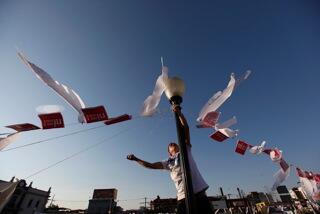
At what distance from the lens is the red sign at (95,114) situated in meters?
2.86

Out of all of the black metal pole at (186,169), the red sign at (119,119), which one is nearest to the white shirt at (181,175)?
the black metal pole at (186,169)

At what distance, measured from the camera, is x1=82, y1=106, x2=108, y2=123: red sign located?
9.37 feet

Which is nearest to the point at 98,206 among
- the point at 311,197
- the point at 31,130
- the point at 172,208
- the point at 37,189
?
the point at 37,189

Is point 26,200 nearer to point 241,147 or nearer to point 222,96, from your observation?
point 241,147

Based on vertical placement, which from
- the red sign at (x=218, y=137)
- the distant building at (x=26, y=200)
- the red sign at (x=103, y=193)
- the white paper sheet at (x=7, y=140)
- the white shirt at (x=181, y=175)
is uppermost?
the red sign at (x=103, y=193)

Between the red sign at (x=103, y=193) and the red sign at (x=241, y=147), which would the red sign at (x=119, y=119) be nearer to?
the red sign at (x=241, y=147)

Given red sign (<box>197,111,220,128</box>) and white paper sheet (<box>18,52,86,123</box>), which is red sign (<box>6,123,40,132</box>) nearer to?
white paper sheet (<box>18,52,86,123</box>)

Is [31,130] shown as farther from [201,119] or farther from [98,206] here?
[98,206]

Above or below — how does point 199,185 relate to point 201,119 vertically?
below

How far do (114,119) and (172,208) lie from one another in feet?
38.7

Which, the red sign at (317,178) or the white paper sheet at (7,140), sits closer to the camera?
the white paper sheet at (7,140)

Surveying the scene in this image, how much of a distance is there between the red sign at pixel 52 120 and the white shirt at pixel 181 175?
78.3 inches

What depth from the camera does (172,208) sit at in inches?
498

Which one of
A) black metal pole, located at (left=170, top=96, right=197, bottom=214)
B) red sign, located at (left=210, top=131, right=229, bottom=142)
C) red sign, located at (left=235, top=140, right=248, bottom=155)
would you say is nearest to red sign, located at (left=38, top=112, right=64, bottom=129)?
black metal pole, located at (left=170, top=96, right=197, bottom=214)
